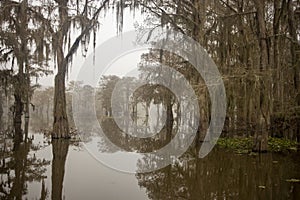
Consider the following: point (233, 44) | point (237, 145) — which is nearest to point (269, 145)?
point (237, 145)

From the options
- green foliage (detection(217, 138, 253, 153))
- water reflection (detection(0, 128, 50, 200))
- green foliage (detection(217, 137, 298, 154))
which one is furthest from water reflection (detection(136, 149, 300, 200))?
green foliage (detection(217, 138, 253, 153))

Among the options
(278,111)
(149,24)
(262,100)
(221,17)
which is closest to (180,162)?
(262,100)

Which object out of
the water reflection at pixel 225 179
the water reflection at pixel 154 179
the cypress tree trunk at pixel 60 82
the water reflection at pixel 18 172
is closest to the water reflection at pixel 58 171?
the water reflection at pixel 154 179

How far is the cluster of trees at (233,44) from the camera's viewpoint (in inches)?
404

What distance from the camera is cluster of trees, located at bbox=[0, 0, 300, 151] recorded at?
404 inches

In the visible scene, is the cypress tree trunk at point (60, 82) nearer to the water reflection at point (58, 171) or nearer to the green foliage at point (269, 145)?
the water reflection at point (58, 171)

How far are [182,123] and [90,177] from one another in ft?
64.2

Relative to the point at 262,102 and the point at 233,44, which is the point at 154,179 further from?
the point at 233,44

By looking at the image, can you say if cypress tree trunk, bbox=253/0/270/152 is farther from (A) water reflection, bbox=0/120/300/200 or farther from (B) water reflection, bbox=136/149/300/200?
(B) water reflection, bbox=136/149/300/200

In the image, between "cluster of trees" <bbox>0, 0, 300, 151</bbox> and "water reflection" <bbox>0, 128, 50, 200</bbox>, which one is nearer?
"water reflection" <bbox>0, 128, 50, 200</bbox>

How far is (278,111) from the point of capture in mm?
11609

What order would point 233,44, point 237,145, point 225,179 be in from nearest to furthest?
point 225,179, point 237,145, point 233,44

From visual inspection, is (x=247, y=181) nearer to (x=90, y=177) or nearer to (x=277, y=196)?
(x=277, y=196)

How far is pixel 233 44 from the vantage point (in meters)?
13.6
